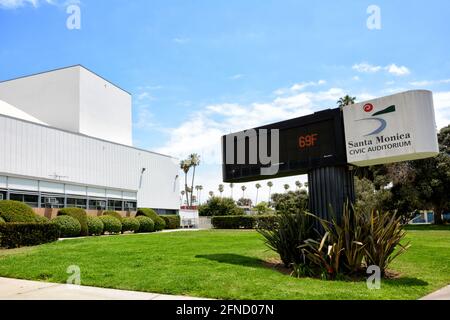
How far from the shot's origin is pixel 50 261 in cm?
1101

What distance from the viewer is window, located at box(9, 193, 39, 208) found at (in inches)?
1010

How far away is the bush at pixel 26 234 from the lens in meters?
16.2

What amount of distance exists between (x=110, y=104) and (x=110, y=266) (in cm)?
3286

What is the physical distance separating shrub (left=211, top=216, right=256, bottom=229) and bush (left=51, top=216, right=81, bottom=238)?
17.0 metres

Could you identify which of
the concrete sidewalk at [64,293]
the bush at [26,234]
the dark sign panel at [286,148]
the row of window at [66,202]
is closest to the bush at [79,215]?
the row of window at [66,202]

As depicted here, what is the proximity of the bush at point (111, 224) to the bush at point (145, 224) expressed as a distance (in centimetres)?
293

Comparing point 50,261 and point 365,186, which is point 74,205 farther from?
point 365,186

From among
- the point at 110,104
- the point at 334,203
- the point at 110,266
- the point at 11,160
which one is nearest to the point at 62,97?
the point at 110,104

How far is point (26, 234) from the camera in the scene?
16938mm

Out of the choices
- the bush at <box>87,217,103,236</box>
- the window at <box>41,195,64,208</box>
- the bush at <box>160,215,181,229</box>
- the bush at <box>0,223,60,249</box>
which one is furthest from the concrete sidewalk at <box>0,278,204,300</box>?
the bush at <box>160,215,181,229</box>

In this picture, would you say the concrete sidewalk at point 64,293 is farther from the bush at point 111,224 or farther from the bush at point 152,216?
the bush at point 152,216

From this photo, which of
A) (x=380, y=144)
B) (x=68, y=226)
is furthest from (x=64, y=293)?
(x=68, y=226)

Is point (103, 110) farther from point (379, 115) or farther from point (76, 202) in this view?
point (379, 115)

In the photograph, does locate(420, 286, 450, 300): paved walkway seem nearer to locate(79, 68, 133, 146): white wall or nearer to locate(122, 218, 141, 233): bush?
locate(122, 218, 141, 233): bush
